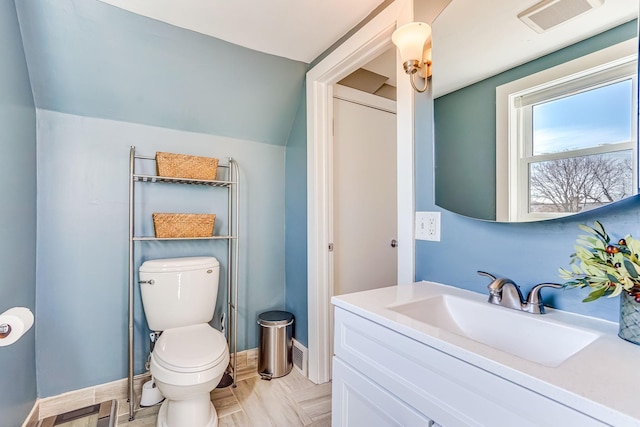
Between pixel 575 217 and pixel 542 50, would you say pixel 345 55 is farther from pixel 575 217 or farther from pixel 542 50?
pixel 575 217

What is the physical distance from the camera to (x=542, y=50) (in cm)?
92

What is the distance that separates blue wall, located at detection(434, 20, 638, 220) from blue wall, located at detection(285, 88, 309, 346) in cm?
108

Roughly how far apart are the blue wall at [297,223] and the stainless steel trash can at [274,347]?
126 millimetres

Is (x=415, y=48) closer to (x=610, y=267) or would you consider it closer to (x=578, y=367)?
(x=610, y=267)

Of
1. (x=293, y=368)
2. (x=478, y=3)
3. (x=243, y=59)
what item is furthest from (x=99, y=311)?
(x=478, y=3)

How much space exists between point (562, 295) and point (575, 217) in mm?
225

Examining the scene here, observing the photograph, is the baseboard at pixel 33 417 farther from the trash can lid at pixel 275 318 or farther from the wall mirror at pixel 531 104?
the wall mirror at pixel 531 104

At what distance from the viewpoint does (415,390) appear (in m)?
0.75

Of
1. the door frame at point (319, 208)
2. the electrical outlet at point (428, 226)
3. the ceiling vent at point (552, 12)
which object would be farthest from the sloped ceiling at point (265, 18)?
the electrical outlet at point (428, 226)

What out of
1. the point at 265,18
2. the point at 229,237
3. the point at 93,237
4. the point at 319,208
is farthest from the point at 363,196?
the point at 93,237

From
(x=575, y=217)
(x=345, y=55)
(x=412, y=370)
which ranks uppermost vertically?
(x=345, y=55)

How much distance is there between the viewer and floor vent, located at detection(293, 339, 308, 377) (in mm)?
2075

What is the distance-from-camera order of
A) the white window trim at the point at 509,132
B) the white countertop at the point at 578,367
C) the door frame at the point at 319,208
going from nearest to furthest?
the white countertop at the point at 578,367 → the white window trim at the point at 509,132 → the door frame at the point at 319,208

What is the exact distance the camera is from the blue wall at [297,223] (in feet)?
6.97
